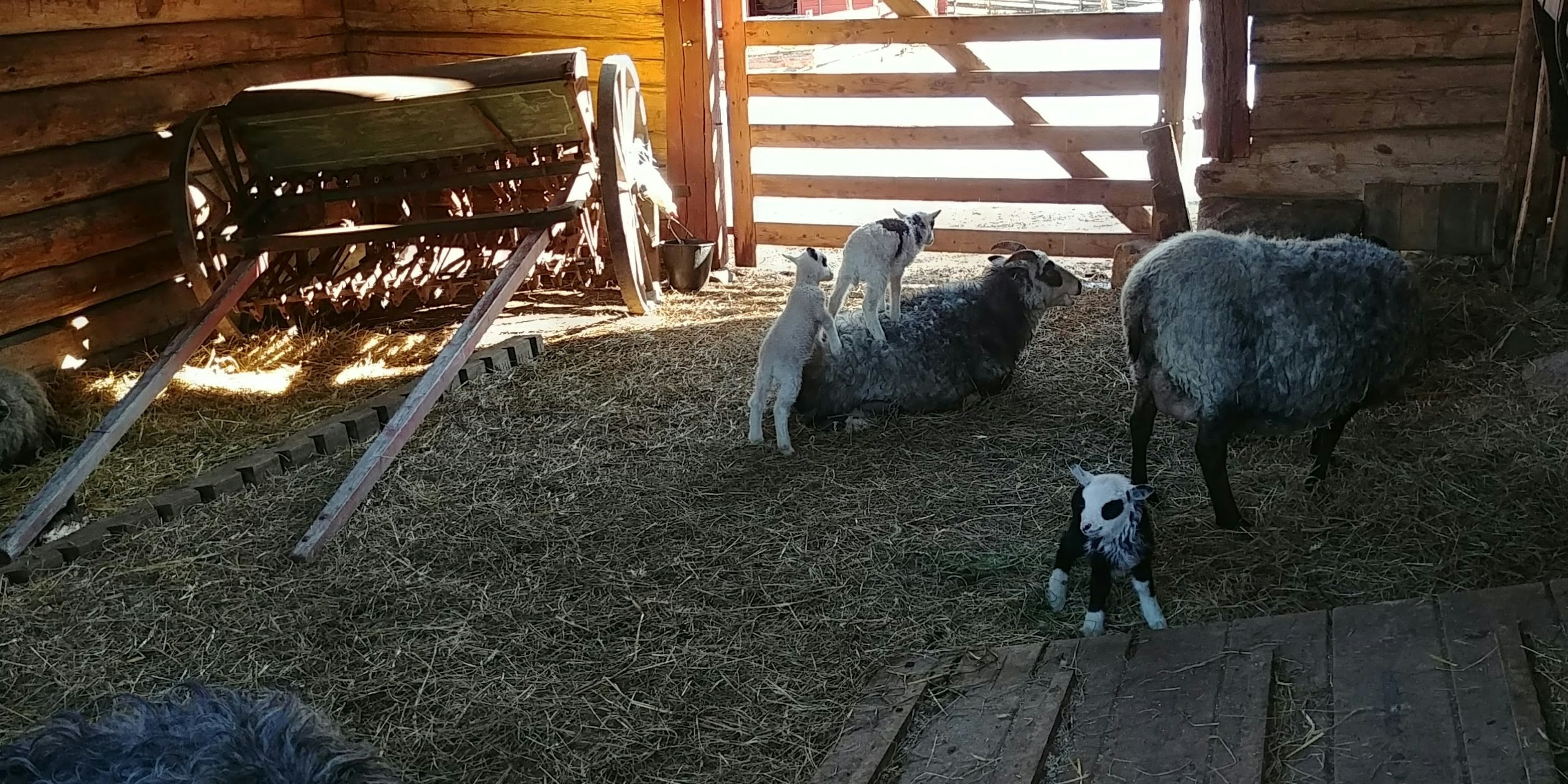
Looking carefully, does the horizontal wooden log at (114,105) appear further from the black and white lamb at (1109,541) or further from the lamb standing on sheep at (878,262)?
the black and white lamb at (1109,541)

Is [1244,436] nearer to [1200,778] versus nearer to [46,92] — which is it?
[1200,778]

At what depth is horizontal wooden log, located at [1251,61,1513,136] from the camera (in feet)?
21.8

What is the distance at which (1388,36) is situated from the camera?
265 inches

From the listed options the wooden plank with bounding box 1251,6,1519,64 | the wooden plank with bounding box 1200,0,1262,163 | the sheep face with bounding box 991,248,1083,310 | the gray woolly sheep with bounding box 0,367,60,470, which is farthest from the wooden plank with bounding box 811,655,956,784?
the wooden plank with bounding box 1251,6,1519,64

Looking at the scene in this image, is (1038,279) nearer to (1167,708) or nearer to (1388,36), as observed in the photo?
(1388,36)

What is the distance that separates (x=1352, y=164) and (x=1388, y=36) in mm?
734

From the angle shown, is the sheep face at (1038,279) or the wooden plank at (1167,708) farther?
the sheep face at (1038,279)

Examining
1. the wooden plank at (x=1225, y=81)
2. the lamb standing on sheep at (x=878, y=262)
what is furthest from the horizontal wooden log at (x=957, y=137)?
the lamb standing on sheep at (x=878, y=262)

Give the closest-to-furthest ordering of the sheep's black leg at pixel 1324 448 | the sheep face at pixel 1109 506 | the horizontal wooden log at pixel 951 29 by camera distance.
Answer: the sheep face at pixel 1109 506
the sheep's black leg at pixel 1324 448
the horizontal wooden log at pixel 951 29

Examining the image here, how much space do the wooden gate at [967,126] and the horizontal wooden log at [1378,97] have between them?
1.13 metres

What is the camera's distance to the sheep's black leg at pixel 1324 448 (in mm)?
4617

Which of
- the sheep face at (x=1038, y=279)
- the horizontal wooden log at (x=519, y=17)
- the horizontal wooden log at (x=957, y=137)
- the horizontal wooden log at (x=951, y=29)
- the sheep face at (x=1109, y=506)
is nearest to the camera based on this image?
Answer: the sheep face at (x=1109, y=506)

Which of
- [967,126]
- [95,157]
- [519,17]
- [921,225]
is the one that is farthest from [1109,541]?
[519,17]

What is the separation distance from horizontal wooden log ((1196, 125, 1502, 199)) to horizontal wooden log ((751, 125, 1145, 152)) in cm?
104
